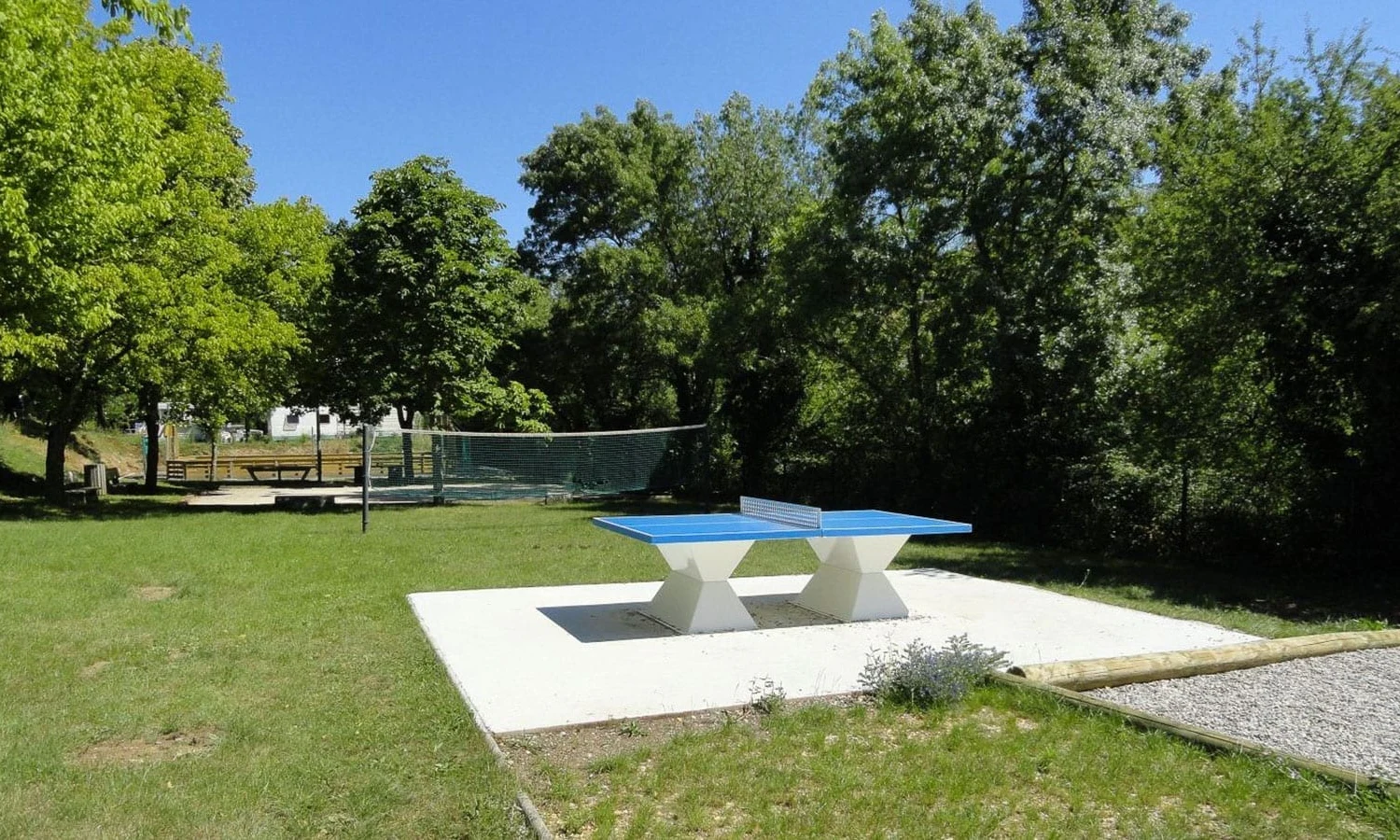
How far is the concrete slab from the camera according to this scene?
5.90 meters

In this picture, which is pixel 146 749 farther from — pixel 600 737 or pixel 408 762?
pixel 600 737

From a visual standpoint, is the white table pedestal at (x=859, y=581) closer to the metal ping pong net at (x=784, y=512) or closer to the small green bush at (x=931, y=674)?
the metal ping pong net at (x=784, y=512)

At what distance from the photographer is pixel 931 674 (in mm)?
5762

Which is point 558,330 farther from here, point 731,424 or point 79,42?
point 79,42

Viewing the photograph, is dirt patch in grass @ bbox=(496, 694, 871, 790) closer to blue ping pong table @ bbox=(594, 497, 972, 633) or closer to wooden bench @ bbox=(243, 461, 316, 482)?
blue ping pong table @ bbox=(594, 497, 972, 633)

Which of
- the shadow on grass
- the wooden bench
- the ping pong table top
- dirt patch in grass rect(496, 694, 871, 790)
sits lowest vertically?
the shadow on grass

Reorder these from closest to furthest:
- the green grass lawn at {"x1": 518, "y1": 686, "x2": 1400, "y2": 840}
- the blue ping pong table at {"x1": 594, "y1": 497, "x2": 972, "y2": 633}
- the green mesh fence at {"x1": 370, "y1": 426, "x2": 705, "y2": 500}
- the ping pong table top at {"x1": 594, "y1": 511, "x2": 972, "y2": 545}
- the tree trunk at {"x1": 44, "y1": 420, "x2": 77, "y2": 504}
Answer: the green grass lawn at {"x1": 518, "y1": 686, "x2": 1400, "y2": 840} < the ping pong table top at {"x1": 594, "y1": 511, "x2": 972, "y2": 545} < the blue ping pong table at {"x1": 594, "y1": 497, "x2": 972, "y2": 633} < the green mesh fence at {"x1": 370, "y1": 426, "x2": 705, "y2": 500} < the tree trunk at {"x1": 44, "y1": 420, "x2": 77, "y2": 504}

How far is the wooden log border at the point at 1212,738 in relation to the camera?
4141 millimetres

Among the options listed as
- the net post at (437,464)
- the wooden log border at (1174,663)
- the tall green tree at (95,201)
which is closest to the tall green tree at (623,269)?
the net post at (437,464)

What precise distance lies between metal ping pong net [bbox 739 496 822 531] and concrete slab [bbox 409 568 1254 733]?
0.89 m

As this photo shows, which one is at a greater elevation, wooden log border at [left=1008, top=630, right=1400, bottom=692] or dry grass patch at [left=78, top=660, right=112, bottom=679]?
wooden log border at [left=1008, top=630, right=1400, bottom=692]

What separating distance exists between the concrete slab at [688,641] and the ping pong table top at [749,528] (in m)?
0.84

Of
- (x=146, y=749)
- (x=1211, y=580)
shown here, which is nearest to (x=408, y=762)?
(x=146, y=749)

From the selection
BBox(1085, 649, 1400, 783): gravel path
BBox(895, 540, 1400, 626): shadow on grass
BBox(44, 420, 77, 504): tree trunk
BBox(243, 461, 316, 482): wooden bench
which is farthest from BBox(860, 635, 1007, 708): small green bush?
BBox(243, 461, 316, 482): wooden bench
